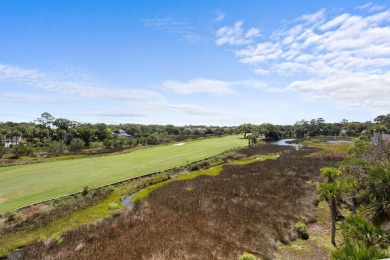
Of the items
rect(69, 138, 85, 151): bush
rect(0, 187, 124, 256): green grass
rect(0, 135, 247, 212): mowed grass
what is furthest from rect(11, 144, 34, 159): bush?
rect(0, 187, 124, 256): green grass

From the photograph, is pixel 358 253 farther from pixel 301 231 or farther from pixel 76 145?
pixel 76 145

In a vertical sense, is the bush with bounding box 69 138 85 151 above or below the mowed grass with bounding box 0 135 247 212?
above

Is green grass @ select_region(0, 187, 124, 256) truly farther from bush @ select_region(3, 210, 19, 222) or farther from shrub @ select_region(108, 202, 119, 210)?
bush @ select_region(3, 210, 19, 222)

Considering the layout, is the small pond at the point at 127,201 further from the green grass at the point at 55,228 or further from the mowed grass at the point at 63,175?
the mowed grass at the point at 63,175

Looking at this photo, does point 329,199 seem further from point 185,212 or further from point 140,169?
point 140,169

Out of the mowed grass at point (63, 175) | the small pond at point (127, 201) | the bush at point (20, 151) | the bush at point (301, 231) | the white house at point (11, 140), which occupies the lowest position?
the small pond at point (127, 201)

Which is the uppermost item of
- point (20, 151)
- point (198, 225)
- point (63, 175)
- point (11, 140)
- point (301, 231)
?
point (11, 140)

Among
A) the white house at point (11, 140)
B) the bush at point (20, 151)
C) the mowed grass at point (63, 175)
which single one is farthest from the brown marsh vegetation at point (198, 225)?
the white house at point (11, 140)

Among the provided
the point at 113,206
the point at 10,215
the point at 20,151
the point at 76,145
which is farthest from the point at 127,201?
the point at 76,145

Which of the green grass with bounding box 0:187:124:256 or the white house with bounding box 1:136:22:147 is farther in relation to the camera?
the white house with bounding box 1:136:22:147
